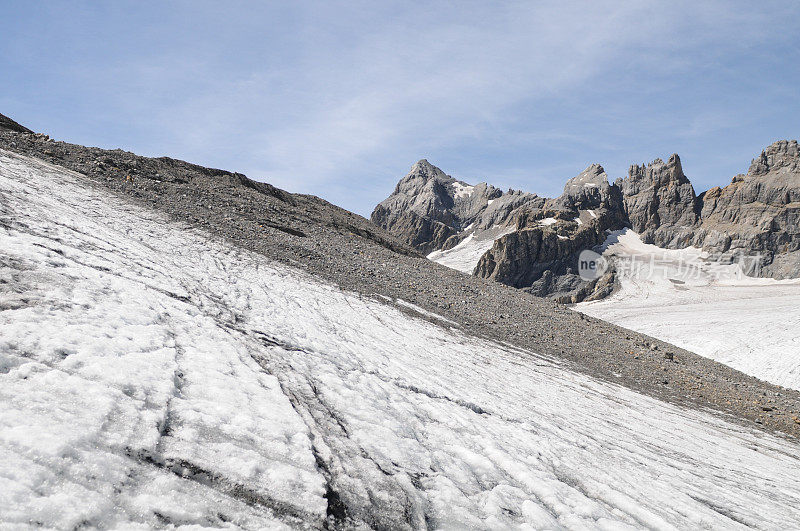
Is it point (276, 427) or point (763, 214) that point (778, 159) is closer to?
point (763, 214)

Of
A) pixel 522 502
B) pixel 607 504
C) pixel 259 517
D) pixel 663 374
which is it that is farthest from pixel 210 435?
pixel 663 374

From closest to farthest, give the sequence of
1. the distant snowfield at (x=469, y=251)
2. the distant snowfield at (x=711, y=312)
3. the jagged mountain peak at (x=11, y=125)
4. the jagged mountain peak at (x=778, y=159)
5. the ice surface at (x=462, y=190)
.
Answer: the jagged mountain peak at (x=11, y=125), the distant snowfield at (x=711, y=312), the jagged mountain peak at (x=778, y=159), the distant snowfield at (x=469, y=251), the ice surface at (x=462, y=190)

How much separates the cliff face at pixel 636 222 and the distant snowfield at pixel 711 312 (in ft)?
23.3

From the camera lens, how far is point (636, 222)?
130 m

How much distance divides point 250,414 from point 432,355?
304 inches

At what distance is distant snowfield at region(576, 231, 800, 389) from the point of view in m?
32.0

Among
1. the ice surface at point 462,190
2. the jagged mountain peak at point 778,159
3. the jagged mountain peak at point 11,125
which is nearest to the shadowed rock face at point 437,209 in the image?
the ice surface at point 462,190

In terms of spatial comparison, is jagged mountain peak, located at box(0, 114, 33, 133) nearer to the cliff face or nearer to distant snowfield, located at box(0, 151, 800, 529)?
distant snowfield, located at box(0, 151, 800, 529)

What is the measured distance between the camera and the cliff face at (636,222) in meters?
95.6

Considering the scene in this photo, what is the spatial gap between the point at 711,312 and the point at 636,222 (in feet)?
300

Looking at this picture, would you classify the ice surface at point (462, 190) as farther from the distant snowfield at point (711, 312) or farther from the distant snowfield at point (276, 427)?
the distant snowfield at point (276, 427)

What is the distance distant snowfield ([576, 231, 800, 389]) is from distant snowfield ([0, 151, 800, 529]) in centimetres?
2475

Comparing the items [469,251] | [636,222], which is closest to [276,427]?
[469,251]

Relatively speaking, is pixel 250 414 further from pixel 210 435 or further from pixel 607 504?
pixel 607 504
